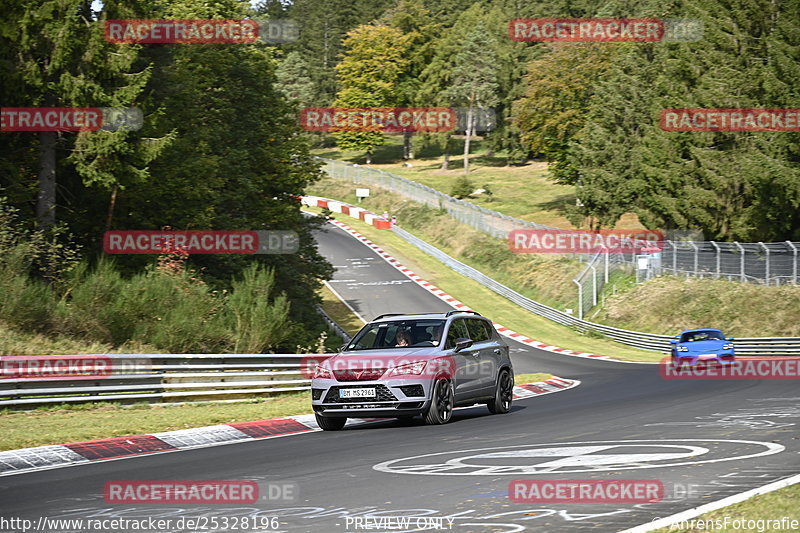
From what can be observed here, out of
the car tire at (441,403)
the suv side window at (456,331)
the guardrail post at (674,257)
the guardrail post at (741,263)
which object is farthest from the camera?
the guardrail post at (674,257)

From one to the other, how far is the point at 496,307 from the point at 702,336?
2233 centimetres

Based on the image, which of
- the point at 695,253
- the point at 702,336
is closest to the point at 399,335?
the point at 702,336

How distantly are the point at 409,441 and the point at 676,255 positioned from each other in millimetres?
37869

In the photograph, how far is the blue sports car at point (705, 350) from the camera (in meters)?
31.5

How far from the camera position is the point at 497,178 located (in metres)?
108

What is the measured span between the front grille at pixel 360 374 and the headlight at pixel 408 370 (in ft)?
0.55

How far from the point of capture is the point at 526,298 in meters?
54.8

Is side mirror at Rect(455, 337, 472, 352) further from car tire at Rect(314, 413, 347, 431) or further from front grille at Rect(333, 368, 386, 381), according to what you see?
car tire at Rect(314, 413, 347, 431)

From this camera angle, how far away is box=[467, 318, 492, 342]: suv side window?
17359mm

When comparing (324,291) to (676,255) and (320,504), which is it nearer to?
(676,255)

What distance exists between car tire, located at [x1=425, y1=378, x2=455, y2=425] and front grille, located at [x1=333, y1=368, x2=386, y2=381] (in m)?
0.90

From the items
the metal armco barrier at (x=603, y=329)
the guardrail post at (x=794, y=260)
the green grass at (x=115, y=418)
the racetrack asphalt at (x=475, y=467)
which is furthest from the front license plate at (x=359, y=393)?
the guardrail post at (x=794, y=260)

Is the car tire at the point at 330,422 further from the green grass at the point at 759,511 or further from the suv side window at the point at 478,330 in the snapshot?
the green grass at the point at 759,511

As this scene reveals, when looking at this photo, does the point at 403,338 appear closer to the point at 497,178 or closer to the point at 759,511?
the point at 759,511
